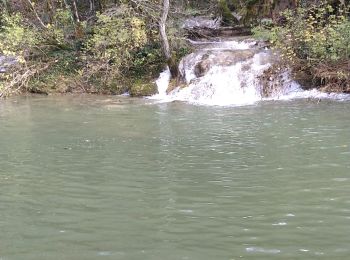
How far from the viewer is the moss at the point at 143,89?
19766mm

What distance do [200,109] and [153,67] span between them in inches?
249

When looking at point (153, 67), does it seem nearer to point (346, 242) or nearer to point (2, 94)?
point (2, 94)

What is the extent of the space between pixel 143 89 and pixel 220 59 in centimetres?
322

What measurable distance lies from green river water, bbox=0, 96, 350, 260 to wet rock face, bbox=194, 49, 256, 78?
615cm

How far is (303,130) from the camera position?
38.1ft

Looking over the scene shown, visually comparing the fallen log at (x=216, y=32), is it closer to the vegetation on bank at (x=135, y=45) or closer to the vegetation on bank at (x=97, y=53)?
the vegetation on bank at (x=135, y=45)

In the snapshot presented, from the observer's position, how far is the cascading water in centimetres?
1812

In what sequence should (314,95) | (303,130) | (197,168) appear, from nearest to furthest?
(197,168)
(303,130)
(314,95)

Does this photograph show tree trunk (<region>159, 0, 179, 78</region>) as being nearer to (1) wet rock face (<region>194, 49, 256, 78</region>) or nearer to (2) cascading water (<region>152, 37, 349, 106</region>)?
(2) cascading water (<region>152, 37, 349, 106</region>)

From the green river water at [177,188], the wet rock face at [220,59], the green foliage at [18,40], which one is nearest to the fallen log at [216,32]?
the wet rock face at [220,59]

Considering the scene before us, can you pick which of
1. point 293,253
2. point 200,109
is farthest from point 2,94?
point 293,253

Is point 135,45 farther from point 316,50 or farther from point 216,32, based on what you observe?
point 316,50

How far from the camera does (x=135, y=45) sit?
21000mm

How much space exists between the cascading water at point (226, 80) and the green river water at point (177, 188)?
4.34m
